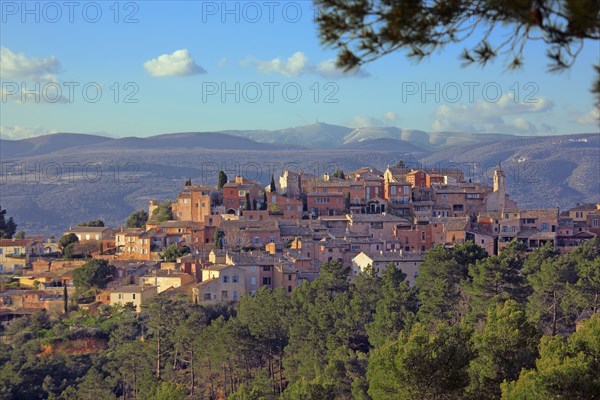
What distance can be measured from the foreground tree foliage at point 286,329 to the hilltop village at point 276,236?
6.26 ft

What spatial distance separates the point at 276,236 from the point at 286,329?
510 inches

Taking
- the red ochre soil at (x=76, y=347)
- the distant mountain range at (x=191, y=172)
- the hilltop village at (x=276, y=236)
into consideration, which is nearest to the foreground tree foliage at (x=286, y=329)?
the red ochre soil at (x=76, y=347)

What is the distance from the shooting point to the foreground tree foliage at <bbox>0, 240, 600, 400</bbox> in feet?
120

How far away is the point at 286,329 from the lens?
40.7 meters

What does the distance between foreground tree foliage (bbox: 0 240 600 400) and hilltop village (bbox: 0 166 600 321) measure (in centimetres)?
191

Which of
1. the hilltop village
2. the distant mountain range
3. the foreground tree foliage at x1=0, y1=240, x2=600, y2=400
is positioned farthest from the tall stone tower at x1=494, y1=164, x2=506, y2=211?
the distant mountain range

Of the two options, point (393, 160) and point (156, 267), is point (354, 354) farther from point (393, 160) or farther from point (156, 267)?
point (393, 160)

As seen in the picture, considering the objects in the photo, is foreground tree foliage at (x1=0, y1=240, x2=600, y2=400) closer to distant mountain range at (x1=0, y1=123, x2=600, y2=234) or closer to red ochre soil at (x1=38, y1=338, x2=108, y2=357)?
red ochre soil at (x1=38, y1=338, x2=108, y2=357)

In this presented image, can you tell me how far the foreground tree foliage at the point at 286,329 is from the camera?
1439 inches

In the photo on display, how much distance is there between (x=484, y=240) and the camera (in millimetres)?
51125

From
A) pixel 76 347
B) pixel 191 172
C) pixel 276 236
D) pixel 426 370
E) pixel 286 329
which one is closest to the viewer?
pixel 426 370

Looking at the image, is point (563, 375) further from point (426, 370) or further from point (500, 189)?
point (500, 189)

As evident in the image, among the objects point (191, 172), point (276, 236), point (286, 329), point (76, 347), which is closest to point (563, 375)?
point (286, 329)

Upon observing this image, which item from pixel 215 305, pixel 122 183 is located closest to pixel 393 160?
pixel 122 183
